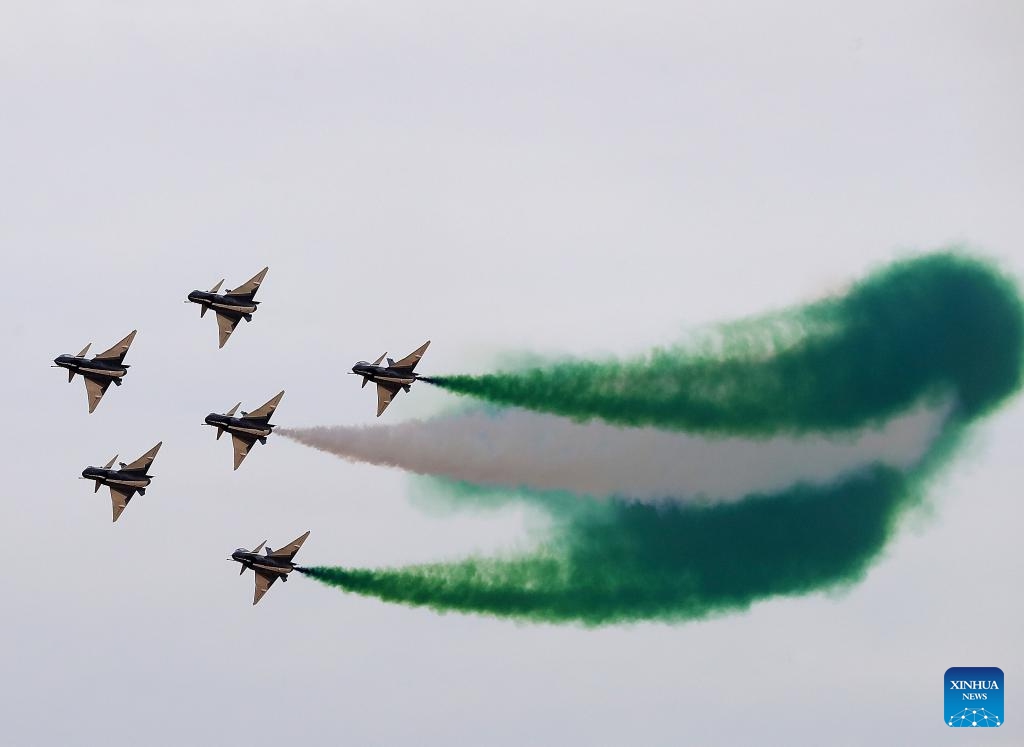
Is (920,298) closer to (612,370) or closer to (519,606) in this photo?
(612,370)

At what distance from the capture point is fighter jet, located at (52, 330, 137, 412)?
86750mm

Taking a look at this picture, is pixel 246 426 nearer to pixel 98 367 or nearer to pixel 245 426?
pixel 245 426

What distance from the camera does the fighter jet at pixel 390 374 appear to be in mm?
83750

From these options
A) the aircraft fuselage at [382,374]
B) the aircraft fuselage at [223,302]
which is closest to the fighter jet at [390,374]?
the aircraft fuselage at [382,374]

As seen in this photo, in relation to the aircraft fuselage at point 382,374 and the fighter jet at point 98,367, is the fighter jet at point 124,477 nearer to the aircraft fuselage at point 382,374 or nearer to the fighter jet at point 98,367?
the fighter jet at point 98,367

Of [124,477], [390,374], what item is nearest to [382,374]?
[390,374]

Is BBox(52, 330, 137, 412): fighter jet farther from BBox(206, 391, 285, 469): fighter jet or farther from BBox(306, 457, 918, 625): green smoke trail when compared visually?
BBox(306, 457, 918, 625): green smoke trail

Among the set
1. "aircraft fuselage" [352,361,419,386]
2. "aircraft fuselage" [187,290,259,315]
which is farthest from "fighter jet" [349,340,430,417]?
"aircraft fuselage" [187,290,259,315]

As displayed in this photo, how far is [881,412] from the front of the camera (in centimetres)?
8950

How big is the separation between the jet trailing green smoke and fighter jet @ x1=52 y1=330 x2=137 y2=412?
16.3 metres

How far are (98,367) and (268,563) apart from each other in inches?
593

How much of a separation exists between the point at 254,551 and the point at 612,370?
73.8ft

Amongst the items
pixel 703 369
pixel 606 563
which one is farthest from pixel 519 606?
pixel 703 369

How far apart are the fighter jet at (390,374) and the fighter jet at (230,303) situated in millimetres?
8235
